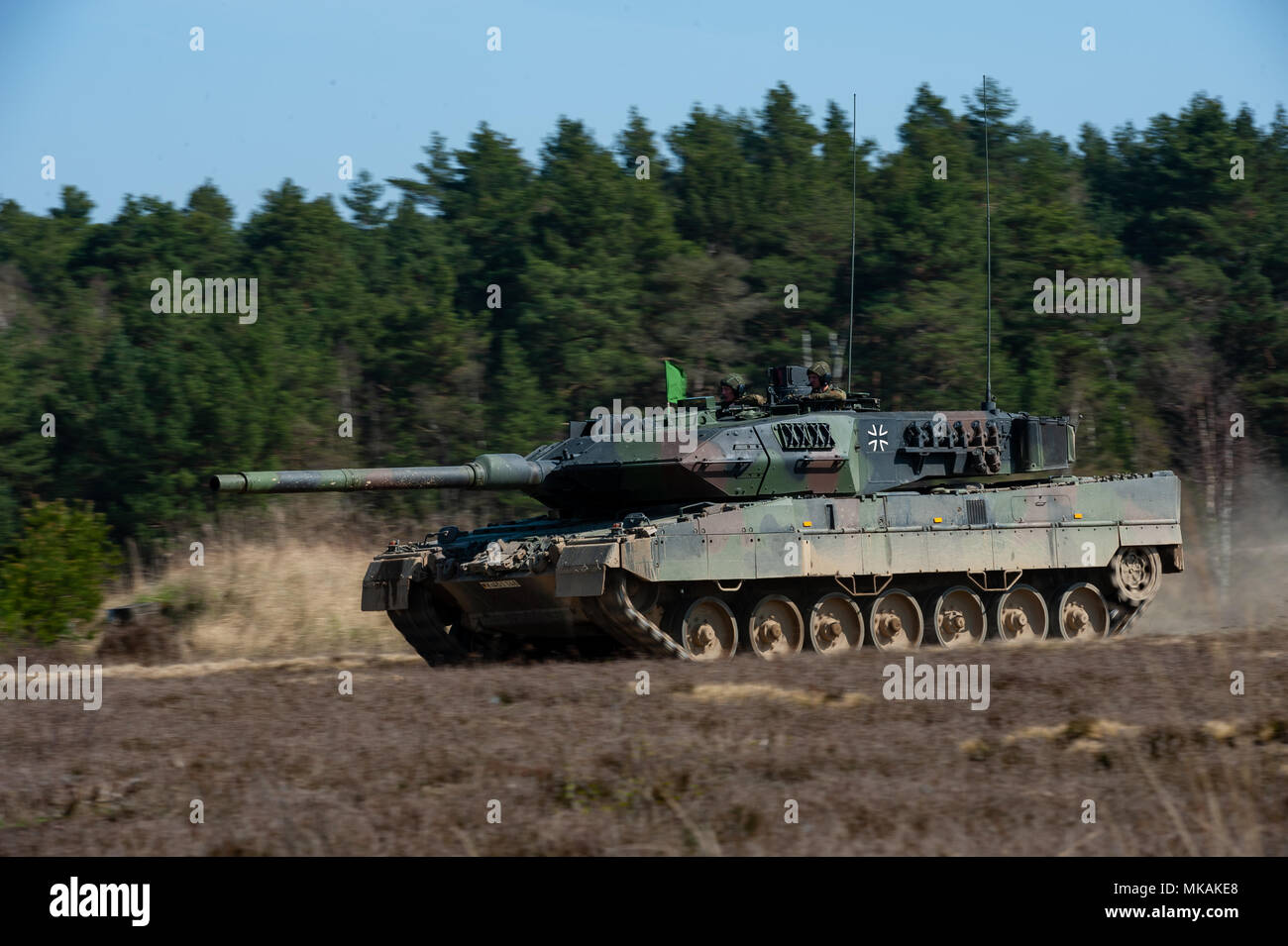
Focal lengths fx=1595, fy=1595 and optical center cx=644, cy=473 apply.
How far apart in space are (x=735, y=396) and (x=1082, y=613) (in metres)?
4.87

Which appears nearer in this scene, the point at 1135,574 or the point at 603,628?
the point at 603,628

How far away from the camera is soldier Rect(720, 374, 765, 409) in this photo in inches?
697

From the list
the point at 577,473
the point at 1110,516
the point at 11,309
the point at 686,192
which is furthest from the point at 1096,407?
the point at 11,309

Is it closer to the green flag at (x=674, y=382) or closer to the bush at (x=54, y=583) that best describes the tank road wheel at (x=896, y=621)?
the green flag at (x=674, y=382)

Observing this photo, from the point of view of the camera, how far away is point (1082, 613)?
1872cm

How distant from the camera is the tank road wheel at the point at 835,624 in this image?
16547mm

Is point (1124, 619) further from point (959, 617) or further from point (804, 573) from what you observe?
point (804, 573)

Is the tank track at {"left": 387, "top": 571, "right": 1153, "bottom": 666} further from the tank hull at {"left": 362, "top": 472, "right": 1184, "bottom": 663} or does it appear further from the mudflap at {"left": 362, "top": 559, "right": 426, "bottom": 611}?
the mudflap at {"left": 362, "top": 559, "right": 426, "bottom": 611}

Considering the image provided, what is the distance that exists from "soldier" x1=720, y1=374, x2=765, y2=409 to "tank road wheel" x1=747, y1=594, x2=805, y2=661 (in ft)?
8.15

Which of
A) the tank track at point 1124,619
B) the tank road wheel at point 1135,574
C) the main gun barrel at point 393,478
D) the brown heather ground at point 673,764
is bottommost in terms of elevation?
the brown heather ground at point 673,764

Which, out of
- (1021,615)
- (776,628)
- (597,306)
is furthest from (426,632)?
(597,306)

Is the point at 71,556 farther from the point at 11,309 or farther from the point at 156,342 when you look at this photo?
the point at 11,309

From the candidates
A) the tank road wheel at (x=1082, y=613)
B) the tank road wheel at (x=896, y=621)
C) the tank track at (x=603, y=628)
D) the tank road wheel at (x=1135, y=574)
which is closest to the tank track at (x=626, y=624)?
the tank track at (x=603, y=628)

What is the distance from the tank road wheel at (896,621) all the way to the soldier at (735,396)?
2.56 metres
